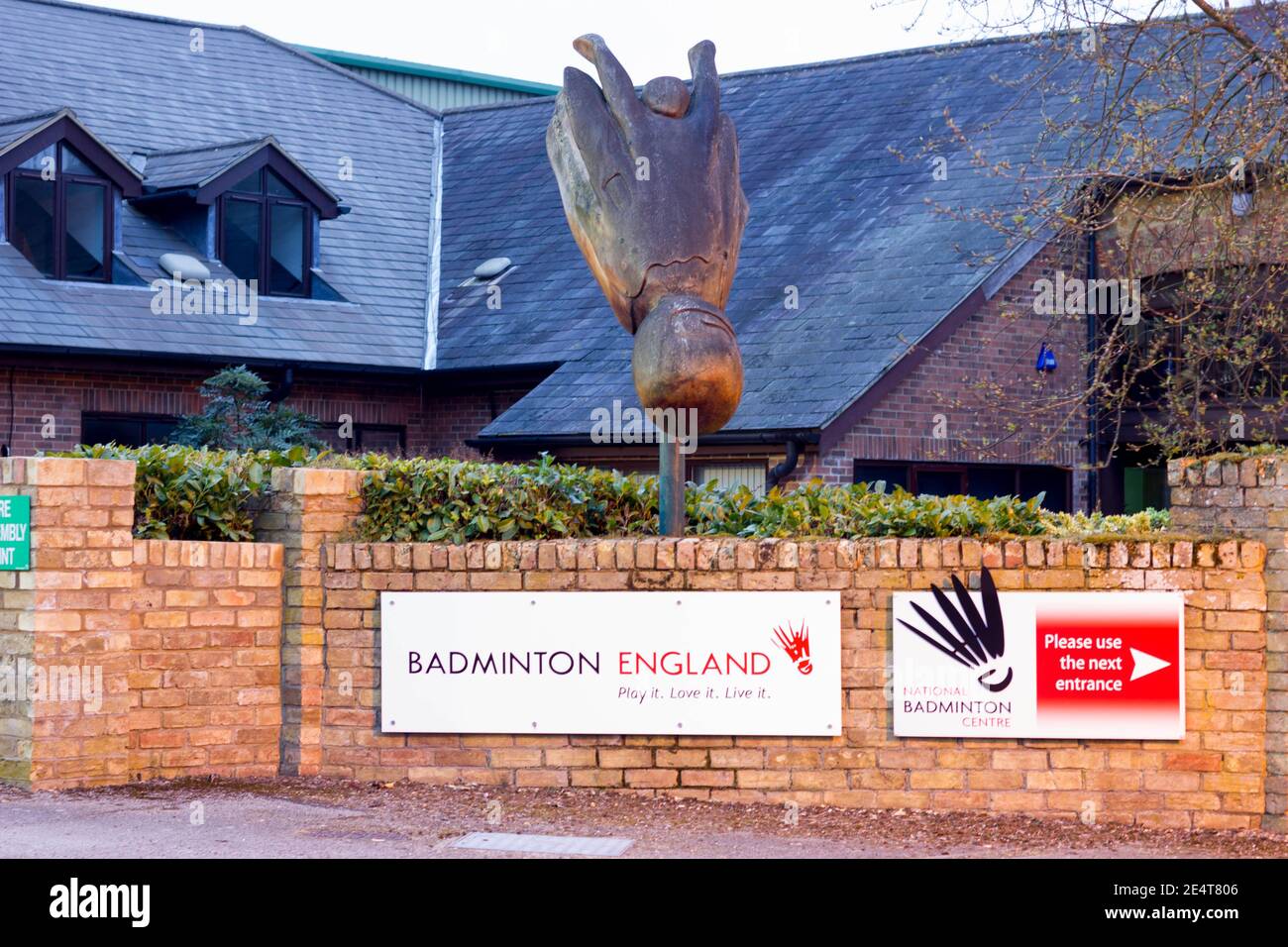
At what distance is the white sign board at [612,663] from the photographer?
392 inches

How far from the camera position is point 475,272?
22969 millimetres

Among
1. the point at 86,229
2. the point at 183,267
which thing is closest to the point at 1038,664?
the point at 183,267

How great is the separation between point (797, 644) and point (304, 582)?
2.97m

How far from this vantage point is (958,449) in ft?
61.7

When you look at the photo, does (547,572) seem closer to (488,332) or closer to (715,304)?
(715,304)

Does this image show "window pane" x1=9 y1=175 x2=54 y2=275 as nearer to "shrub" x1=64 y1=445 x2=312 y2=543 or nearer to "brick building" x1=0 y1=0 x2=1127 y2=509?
"brick building" x1=0 y1=0 x2=1127 y2=509

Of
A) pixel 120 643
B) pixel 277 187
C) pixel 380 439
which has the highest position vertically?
pixel 277 187

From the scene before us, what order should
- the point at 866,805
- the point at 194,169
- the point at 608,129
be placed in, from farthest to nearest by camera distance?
the point at 194,169 < the point at 608,129 < the point at 866,805

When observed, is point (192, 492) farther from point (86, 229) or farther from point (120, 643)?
point (86, 229)

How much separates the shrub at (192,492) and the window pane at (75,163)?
31.3ft

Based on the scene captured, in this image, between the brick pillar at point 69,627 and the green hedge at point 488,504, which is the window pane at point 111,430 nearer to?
the green hedge at point 488,504

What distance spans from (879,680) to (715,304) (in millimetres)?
2488

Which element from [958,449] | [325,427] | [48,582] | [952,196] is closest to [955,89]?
[952,196]

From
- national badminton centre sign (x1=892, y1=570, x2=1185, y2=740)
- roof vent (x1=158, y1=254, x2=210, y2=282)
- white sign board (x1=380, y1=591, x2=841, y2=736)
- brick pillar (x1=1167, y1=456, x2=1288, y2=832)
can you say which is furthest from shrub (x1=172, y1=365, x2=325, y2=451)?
brick pillar (x1=1167, y1=456, x2=1288, y2=832)
